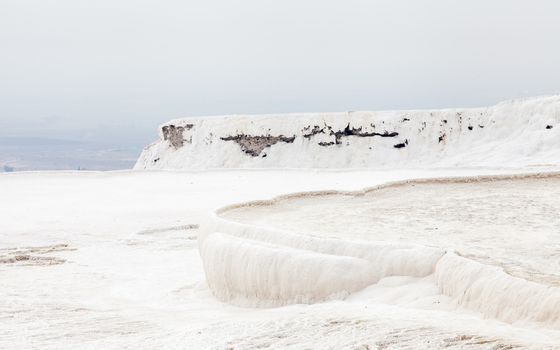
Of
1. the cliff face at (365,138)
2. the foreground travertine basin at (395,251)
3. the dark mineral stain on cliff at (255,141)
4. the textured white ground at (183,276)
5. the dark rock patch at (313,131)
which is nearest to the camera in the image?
the textured white ground at (183,276)

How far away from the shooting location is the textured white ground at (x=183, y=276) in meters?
3.65

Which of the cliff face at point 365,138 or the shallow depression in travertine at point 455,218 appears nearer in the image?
the shallow depression in travertine at point 455,218

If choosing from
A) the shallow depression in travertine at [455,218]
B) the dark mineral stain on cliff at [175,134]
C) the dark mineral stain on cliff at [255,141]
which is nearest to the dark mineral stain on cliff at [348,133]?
the dark mineral stain on cliff at [255,141]

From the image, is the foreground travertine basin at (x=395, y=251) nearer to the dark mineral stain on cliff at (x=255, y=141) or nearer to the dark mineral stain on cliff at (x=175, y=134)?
the dark mineral stain on cliff at (x=255, y=141)

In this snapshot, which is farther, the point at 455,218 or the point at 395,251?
the point at 455,218

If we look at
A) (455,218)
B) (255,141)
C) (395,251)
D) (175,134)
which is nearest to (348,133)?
(255,141)

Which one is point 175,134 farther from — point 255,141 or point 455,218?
point 455,218

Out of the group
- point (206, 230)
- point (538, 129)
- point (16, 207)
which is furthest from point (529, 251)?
point (538, 129)

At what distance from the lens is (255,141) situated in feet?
115

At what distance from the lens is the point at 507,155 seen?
25219 mm

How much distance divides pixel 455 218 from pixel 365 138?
2605cm

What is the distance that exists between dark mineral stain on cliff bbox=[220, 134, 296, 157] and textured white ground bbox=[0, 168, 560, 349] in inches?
806

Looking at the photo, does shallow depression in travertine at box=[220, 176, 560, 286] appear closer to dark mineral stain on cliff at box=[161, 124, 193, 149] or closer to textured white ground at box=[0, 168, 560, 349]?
textured white ground at box=[0, 168, 560, 349]

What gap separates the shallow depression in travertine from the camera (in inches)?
208
